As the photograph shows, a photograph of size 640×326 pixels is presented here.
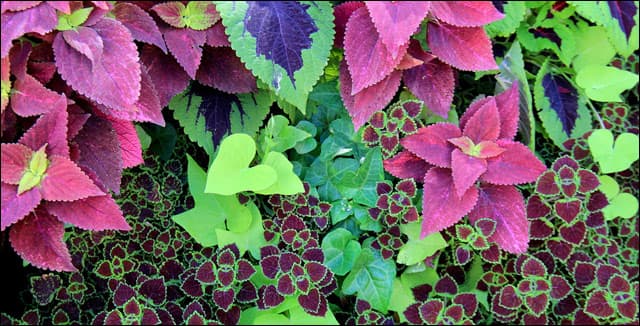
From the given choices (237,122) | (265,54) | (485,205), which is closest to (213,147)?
(237,122)

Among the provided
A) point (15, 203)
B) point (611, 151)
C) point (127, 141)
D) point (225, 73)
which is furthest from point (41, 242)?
point (611, 151)

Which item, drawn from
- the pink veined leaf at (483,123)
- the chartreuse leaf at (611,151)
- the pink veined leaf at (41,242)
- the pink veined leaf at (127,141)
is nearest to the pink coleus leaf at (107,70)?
the pink veined leaf at (127,141)

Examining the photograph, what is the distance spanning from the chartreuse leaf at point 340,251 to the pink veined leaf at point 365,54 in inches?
10.6

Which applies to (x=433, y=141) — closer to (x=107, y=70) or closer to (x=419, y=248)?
(x=419, y=248)

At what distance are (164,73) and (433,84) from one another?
510 millimetres

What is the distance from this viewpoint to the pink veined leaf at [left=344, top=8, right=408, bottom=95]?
3.67 feet

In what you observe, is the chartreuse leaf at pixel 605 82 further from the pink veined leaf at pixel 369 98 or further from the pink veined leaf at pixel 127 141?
the pink veined leaf at pixel 127 141

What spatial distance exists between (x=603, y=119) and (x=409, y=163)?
20.5 inches

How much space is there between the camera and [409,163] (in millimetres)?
1197

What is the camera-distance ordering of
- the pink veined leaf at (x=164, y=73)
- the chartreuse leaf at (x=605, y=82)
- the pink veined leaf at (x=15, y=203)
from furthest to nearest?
the chartreuse leaf at (x=605, y=82), the pink veined leaf at (x=164, y=73), the pink veined leaf at (x=15, y=203)

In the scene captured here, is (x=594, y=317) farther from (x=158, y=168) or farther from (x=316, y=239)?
(x=158, y=168)

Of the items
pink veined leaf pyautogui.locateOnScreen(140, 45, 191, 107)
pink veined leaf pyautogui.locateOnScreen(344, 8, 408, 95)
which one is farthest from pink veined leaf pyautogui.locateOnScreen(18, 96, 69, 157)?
pink veined leaf pyautogui.locateOnScreen(344, 8, 408, 95)

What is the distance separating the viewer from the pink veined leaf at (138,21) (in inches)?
43.4

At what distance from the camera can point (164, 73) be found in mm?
1185
